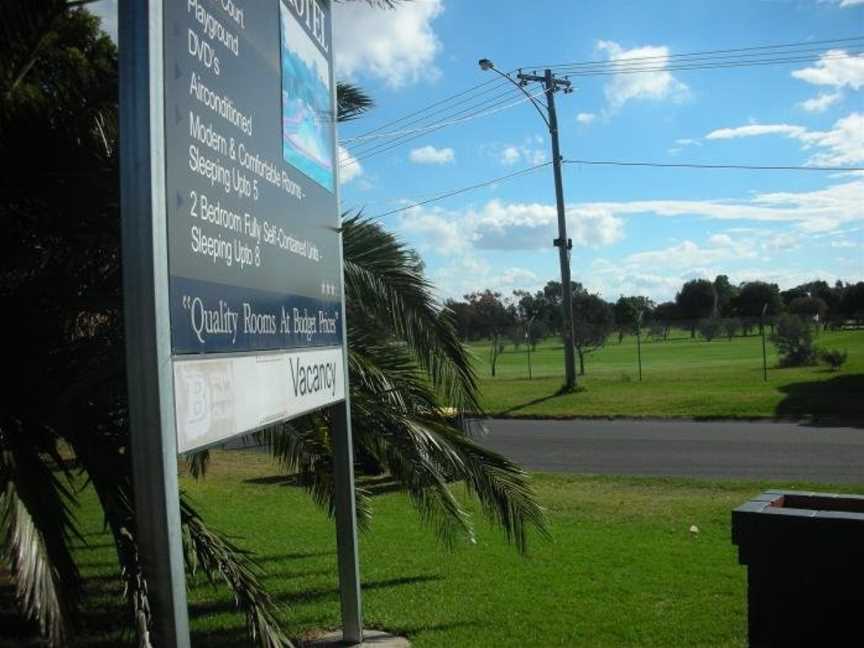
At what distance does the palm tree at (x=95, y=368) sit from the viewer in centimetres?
318

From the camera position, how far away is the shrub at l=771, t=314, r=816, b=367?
32.3m

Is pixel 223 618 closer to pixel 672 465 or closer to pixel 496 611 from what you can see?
pixel 496 611

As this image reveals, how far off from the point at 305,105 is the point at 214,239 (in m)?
1.79

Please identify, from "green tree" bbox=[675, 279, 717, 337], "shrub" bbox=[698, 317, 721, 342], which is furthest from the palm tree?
"green tree" bbox=[675, 279, 717, 337]

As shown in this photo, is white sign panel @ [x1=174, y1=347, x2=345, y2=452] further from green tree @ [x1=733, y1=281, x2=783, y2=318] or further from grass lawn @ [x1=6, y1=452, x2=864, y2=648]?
green tree @ [x1=733, y1=281, x2=783, y2=318]

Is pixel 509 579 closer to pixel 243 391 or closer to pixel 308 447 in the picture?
pixel 308 447

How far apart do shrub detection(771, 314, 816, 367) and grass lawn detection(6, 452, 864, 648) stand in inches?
916

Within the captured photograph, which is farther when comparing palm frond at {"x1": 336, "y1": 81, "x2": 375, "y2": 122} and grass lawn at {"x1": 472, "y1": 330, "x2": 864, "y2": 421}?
grass lawn at {"x1": 472, "y1": 330, "x2": 864, "y2": 421}

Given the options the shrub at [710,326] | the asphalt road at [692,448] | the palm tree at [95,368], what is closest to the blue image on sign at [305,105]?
the palm tree at [95,368]

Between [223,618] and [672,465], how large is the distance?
9162mm

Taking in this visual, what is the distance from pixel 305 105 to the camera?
15.4 ft

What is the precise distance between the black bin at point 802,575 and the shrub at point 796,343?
30.6 meters

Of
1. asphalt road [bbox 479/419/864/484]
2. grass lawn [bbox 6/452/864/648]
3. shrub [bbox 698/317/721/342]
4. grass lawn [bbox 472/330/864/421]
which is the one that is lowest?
asphalt road [bbox 479/419/864/484]

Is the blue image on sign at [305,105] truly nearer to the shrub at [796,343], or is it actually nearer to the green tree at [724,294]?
the shrub at [796,343]
